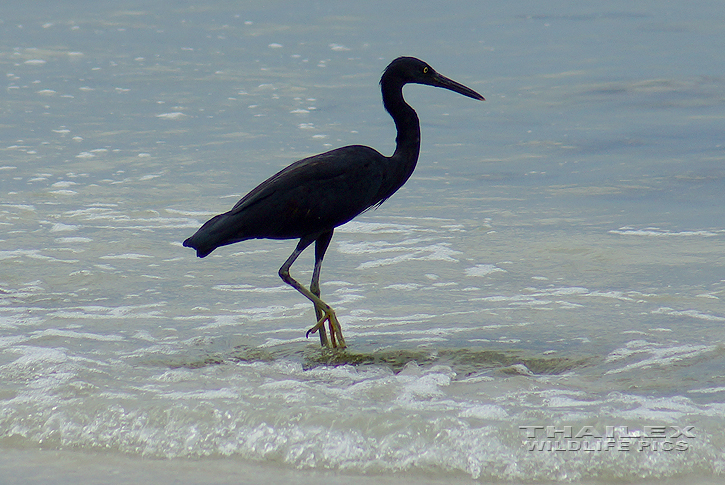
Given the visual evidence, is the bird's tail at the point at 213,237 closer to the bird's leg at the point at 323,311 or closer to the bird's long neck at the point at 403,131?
the bird's leg at the point at 323,311

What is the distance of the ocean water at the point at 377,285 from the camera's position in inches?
149

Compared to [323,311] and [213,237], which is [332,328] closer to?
[323,311]

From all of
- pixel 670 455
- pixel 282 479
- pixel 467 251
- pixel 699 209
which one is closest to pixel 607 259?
pixel 467 251

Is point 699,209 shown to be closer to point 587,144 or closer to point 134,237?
point 587,144

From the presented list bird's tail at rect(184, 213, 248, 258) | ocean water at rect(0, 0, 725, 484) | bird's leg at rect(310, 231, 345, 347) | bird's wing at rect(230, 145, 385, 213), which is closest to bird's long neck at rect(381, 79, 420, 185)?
bird's wing at rect(230, 145, 385, 213)

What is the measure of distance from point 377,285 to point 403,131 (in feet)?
3.94

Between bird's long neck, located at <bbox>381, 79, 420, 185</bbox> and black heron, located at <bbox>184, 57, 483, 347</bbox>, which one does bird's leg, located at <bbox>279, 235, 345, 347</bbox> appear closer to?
black heron, located at <bbox>184, 57, 483, 347</bbox>

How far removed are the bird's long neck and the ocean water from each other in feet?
3.05

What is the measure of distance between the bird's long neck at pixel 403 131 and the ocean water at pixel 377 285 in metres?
0.93

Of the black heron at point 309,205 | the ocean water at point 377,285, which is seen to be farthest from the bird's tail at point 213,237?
the ocean water at point 377,285

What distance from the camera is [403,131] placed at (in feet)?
18.6

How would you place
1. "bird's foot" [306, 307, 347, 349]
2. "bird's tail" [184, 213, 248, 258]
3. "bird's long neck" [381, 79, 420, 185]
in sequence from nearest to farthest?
"bird's tail" [184, 213, 248, 258], "bird's foot" [306, 307, 347, 349], "bird's long neck" [381, 79, 420, 185]

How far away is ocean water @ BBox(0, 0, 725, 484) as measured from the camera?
12.4 ft

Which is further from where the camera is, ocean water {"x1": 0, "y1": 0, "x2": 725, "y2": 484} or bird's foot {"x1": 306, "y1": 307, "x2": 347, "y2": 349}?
bird's foot {"x1": 306, "y1": 307, "x2": 347, "y2": 349}
